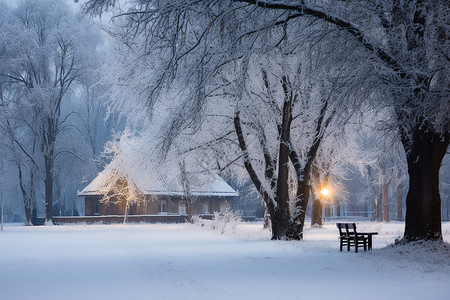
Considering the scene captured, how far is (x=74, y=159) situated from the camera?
170ft

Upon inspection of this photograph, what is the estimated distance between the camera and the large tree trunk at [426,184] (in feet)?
49.1

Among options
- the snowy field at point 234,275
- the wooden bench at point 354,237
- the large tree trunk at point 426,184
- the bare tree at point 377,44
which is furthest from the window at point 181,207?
the large tree trunk at point 426,184

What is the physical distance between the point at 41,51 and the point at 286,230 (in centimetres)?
3246

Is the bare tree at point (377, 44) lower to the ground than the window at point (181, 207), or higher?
higher

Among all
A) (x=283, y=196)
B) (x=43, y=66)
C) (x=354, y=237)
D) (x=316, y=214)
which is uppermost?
(x=43, y=66)

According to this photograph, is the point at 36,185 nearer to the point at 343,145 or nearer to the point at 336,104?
the point at 343,145

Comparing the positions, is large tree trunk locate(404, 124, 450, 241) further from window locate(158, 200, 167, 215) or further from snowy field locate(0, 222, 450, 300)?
window locate(158, 200, 167, 215)

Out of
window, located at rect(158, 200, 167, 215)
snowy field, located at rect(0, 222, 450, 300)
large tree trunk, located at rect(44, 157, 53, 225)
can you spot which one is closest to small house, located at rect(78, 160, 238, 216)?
window, located at rect(158, 200, 167, 215)

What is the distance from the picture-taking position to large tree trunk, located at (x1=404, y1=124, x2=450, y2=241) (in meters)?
15.0

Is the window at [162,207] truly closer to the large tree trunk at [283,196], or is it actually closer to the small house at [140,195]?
the small house at [140,195]

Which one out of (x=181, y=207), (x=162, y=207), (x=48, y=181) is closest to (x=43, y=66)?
(x=48, y=181)

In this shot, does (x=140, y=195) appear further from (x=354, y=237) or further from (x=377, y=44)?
(x=377, y=44)

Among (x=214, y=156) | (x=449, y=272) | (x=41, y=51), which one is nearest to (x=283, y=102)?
(x=214, y=156)

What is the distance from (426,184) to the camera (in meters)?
15.1
